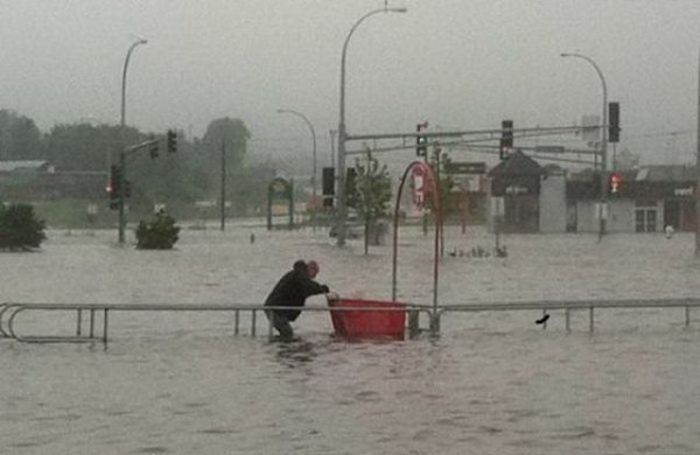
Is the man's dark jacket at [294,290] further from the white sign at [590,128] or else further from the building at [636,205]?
the building at [636,205]

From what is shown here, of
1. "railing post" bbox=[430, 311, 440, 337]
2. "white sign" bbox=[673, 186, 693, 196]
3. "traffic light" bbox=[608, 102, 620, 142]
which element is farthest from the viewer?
"white sign" bbox=[673, 186, 693, 196]

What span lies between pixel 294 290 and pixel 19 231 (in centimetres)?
5083

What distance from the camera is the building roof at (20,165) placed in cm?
17212

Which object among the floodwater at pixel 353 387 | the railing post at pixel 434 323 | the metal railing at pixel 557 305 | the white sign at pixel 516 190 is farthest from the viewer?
the white sign at pixel 516 190

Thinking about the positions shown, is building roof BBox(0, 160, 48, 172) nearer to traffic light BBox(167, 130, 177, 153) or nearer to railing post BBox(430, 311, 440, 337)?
traffic light BBox(167, 130, 177, 153)

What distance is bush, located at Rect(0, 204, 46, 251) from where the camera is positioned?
241 ft

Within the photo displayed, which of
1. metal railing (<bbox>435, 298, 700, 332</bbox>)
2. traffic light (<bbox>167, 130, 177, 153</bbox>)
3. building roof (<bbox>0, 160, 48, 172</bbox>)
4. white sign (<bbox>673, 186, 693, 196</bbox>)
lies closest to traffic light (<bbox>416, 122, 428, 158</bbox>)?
traffic light (<bbox>167, 130, 177, 153</bbox>)

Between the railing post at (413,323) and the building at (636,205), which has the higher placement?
the building at (636,205)

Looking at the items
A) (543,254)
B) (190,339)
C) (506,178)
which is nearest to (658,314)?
(190,339)

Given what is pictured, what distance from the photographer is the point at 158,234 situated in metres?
75.8

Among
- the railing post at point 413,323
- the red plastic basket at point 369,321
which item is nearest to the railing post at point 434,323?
the railing post at point 413,323

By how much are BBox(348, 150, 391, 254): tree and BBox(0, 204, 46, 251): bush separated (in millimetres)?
17574

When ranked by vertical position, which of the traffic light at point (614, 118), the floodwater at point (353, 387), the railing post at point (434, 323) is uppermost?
the traffic light at point (614, 118)

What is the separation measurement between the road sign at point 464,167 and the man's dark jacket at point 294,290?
270ft
